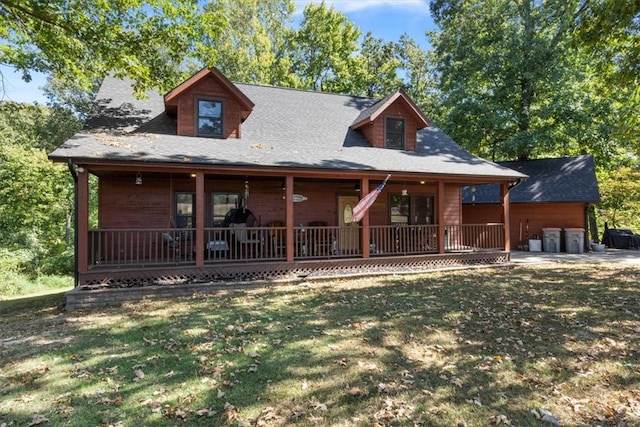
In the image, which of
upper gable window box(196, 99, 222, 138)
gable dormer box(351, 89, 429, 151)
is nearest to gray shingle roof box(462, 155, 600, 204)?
gable dormer box(351, 89, 429, 151)

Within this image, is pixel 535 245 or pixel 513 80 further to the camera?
pixel 513 80

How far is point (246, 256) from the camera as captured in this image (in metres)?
10.1

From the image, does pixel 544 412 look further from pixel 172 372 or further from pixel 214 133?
pixel 214 133

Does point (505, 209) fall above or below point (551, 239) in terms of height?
above

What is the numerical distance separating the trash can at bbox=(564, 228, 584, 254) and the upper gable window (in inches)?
633

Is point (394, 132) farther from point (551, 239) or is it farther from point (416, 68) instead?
point (416, 68)

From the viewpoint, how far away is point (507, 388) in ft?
13.3

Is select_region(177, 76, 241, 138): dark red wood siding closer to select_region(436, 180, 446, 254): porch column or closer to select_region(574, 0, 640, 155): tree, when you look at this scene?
select_region(436, 180, 446, 254): porch column

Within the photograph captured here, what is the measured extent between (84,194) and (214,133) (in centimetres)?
436

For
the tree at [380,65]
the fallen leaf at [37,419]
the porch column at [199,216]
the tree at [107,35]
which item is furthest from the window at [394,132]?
the tree at [380,65]

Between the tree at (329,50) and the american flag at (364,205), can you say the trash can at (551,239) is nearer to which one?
the american flag at (364,205)

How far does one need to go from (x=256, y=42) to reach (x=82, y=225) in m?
23.9

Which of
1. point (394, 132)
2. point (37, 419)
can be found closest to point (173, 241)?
point (37, 419)

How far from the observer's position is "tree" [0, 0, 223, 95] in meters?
→ 10.4
